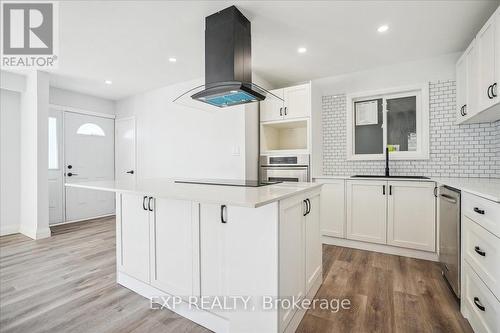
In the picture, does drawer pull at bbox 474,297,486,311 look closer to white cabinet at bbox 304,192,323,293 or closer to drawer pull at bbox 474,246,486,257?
drawer pull at bbox 474,246,486,257

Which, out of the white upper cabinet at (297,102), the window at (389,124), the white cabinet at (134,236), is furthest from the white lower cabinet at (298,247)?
the window at (389,124)

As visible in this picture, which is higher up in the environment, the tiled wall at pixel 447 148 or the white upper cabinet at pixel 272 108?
the white upper cabinet at pixel 272 108

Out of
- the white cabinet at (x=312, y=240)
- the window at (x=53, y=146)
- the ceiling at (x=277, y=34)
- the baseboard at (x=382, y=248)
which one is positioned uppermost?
the ceiling at (x=277, y=34)

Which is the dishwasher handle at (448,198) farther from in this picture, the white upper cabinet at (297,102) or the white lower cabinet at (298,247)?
the white upper cabinet at (297,102)

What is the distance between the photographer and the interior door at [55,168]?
4230 mm

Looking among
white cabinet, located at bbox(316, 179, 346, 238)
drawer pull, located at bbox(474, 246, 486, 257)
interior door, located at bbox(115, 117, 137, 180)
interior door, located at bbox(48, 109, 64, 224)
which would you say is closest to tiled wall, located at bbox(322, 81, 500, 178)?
white cabinet, located at bbox(316, 179, 346, 238)

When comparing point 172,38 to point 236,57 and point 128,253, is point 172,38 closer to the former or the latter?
point 236,57

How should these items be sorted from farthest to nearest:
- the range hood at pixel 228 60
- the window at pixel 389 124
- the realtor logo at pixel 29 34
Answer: the window at pixel 389 124 → the realtor logo at pixel 29 34 → the range hood at pixel 228 60

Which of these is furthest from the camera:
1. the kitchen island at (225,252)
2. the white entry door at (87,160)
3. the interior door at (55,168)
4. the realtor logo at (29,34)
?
the white entry door at (87,160)

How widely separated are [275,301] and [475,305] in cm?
134

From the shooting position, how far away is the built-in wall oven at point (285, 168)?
334cm

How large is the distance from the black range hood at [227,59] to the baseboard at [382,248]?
7.45ft

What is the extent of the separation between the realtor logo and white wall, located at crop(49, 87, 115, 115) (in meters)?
0.97

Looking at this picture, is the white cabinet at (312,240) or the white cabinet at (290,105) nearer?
the white cabinet at (312,240)
